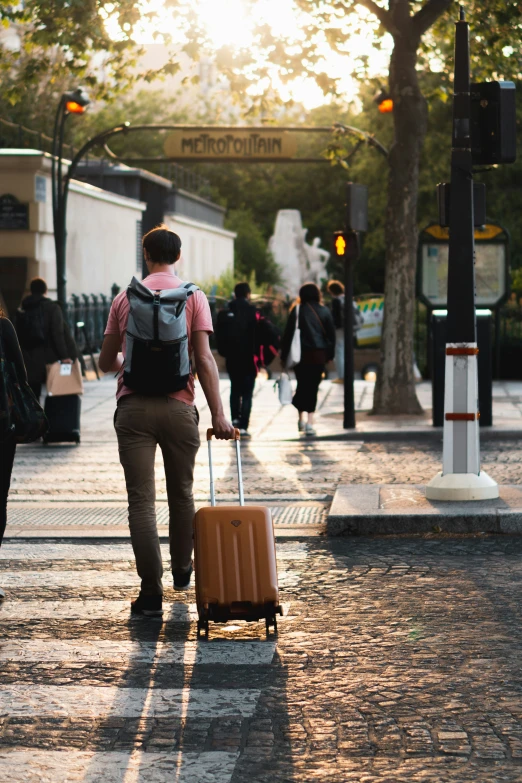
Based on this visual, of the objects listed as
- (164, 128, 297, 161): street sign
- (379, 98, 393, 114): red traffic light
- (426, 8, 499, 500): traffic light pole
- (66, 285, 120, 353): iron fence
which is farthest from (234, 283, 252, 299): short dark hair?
(66, 285, 120, 353): iron fence

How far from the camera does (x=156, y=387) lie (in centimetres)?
601

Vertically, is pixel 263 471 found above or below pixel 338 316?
below

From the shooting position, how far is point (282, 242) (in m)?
50.9

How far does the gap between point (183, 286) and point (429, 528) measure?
2.92 metres

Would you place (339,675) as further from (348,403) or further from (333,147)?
(333,147)

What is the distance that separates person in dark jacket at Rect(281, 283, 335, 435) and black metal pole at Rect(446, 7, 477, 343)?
5.62 meters

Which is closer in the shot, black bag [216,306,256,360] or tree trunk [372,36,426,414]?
black bag [216,306,256,360]

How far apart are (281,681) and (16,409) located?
211 centimetres

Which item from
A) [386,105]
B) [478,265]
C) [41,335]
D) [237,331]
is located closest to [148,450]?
[41,335]

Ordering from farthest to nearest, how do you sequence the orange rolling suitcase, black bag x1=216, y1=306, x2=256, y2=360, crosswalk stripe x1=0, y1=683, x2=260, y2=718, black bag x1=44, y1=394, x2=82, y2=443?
black bag x1=216, y1=306, x2=256, y2=360 < black bag x1=44, y1=394, x2=82, y2=443 < the orange rolling suitcase < crosswalk stripe x1=0, y1=683, x2=260, y2=718

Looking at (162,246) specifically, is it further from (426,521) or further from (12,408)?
(426,521)

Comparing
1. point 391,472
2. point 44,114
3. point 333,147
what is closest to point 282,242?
point 44,114

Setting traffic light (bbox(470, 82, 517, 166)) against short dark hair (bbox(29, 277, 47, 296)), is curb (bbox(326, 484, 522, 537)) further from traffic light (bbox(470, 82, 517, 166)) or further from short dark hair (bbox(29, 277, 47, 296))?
short dark hair (bbox(29, 277, 47, 296))

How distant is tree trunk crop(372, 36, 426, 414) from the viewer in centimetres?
1656
